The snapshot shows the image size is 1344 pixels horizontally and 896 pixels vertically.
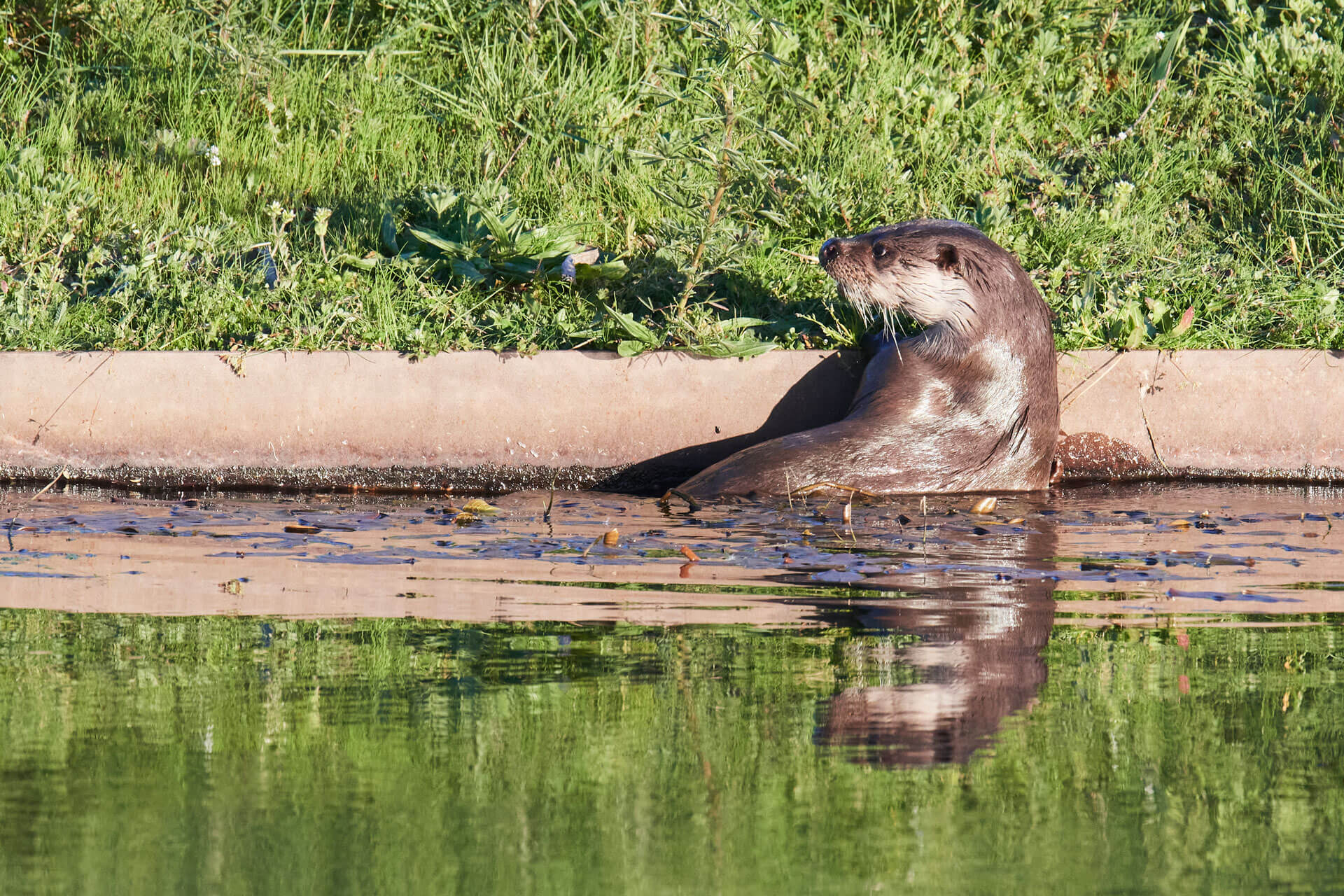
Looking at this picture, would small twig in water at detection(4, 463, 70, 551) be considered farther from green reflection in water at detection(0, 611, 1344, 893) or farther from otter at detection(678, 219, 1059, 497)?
otter at detection(678, 219, 1059, 497)

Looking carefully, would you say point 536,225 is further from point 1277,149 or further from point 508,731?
point 508,731

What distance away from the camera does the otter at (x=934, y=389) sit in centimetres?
534

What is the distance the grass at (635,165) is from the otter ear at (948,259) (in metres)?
0.49

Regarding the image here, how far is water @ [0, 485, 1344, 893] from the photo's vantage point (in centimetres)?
196

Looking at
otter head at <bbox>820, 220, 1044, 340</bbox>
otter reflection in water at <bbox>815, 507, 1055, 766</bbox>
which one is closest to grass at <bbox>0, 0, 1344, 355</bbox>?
otter head at <bbox>820, 220, 1044, 340</bbox>

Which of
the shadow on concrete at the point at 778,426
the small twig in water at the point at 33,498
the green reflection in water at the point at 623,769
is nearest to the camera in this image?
the green reflection in water at the point at 623,769

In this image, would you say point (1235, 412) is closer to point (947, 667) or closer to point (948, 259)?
point (948, 259)

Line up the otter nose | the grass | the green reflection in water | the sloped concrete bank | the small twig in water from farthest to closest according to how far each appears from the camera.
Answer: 1. the grass
2. the otter nose
3. the sloped concrete bank
4. the small twig in water
5. the green reflection in water

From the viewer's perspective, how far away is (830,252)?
5809mm

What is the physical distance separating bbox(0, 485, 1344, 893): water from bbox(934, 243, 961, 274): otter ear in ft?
5.15

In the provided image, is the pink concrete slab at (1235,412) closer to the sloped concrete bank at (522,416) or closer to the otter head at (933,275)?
the sloped concrete bank at (522,416)

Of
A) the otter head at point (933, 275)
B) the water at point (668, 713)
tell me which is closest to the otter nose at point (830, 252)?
the otter head at point (933, 275)

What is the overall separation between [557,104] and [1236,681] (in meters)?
5.13

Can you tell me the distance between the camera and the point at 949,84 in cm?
760
